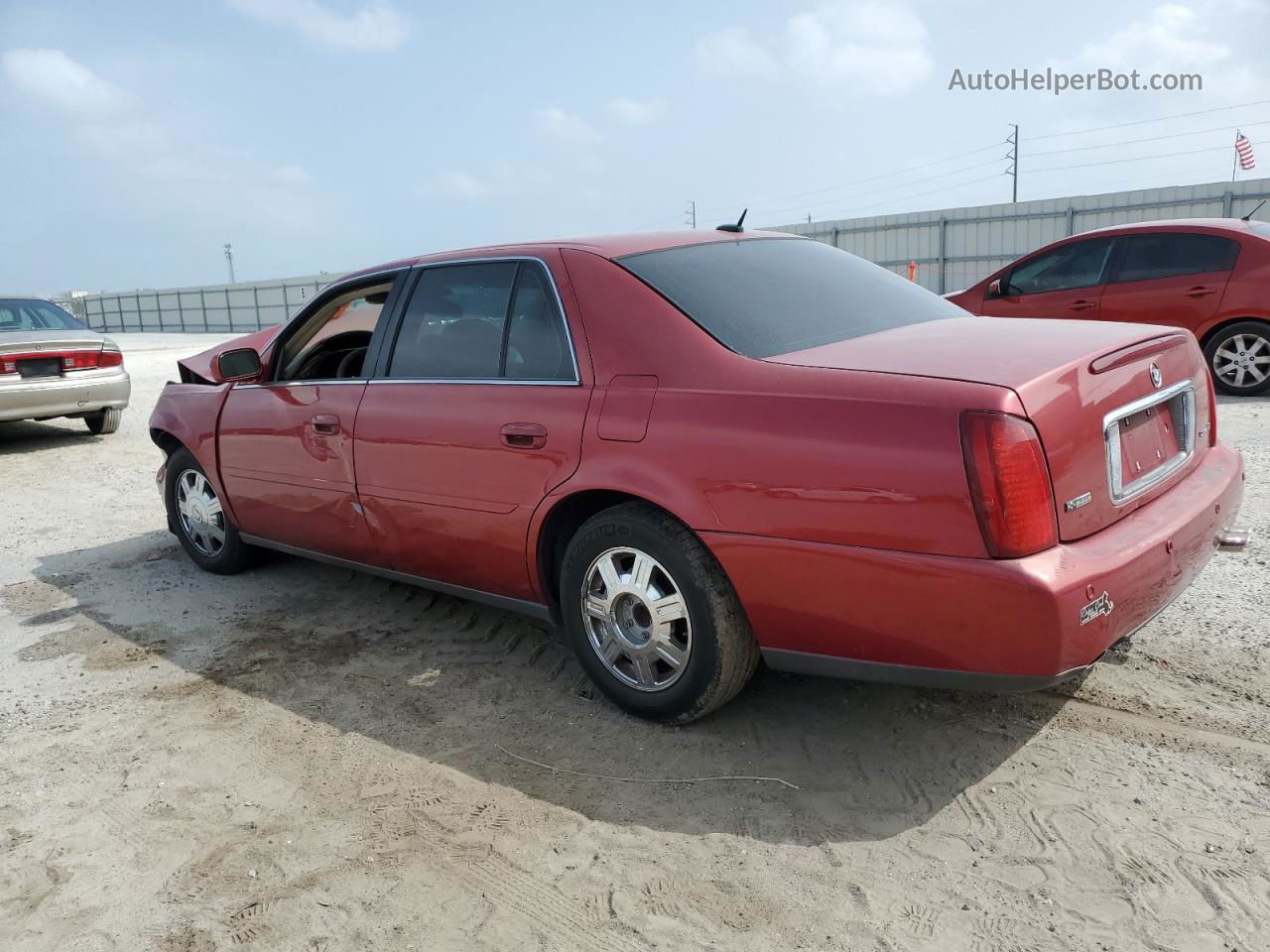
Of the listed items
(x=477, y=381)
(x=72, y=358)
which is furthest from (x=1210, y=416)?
(x=72, y=358)

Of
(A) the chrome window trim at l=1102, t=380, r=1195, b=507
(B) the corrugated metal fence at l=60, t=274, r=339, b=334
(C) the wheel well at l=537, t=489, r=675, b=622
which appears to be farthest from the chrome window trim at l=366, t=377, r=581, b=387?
(B) the corrugated metal fence at l=60, t=274, r=339, b=334

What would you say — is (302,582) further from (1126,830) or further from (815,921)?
(1126,830)

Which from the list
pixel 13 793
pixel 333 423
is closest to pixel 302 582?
pixel 333 423

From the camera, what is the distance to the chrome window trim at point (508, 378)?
338 centimetres

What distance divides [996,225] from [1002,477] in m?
23.7

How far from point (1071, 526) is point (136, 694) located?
3462 millimetres

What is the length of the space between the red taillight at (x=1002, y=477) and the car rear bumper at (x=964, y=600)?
0.21ft

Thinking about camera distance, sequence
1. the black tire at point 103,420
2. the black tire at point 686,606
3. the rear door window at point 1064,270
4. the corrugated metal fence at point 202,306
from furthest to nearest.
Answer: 1. the corrugated metal fence at point 202,306
2. the black tire at point 103,420
3. the rear door window at point 1064,270
4. the black tire at point 686,606

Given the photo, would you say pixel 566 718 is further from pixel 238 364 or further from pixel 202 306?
pixel 202 306

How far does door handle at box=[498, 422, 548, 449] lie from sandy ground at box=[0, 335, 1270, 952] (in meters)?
0.96

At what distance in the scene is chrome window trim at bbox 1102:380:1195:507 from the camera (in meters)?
2.77

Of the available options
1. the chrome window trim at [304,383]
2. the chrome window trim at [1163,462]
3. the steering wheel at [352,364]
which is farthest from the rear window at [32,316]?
the chrome window trim at [1163,462]

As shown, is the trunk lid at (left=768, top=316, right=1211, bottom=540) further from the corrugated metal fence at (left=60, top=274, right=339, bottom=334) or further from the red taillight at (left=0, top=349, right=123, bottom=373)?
the corrugated metal fence at (left=60, top=274, right=339, bottom=334)

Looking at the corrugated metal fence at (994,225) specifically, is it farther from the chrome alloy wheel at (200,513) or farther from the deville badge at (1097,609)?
the deville badge at (1097,609)
